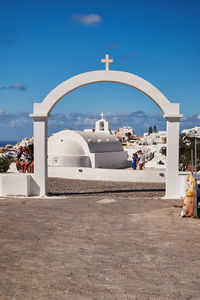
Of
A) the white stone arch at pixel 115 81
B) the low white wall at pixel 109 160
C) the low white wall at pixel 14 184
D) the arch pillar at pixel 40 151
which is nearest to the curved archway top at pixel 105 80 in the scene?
the white stone arch at pixel 115 81

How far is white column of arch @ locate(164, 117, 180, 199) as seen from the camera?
927cm

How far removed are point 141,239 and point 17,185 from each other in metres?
5.44

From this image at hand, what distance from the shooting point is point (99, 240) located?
5.14 m

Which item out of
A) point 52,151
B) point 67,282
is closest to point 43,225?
point 67,282

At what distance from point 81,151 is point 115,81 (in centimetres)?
1298

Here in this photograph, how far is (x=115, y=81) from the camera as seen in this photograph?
9406mm

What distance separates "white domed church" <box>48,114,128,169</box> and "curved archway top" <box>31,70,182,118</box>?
1028 centimetres

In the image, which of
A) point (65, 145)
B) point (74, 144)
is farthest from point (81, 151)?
point (65, 145)

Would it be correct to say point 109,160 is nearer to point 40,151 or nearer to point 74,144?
point 74,144

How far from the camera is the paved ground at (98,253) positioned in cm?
337

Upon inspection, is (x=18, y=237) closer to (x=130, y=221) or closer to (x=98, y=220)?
(x=98, y=220)

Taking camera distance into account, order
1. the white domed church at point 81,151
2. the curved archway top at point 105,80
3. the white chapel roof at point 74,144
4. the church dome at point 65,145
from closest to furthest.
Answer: the curved archway top at point 105,80
the white domed church at point 81,151
the church dome at point 65,145
the white chapel roof at point 74,144

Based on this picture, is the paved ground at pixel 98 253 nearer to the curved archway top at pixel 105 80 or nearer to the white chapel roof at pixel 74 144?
the curved archway top at pixel 105 80

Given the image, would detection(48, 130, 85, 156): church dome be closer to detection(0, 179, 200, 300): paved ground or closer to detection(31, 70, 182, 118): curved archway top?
detection(31, 70, 182, 118): curved archway top
